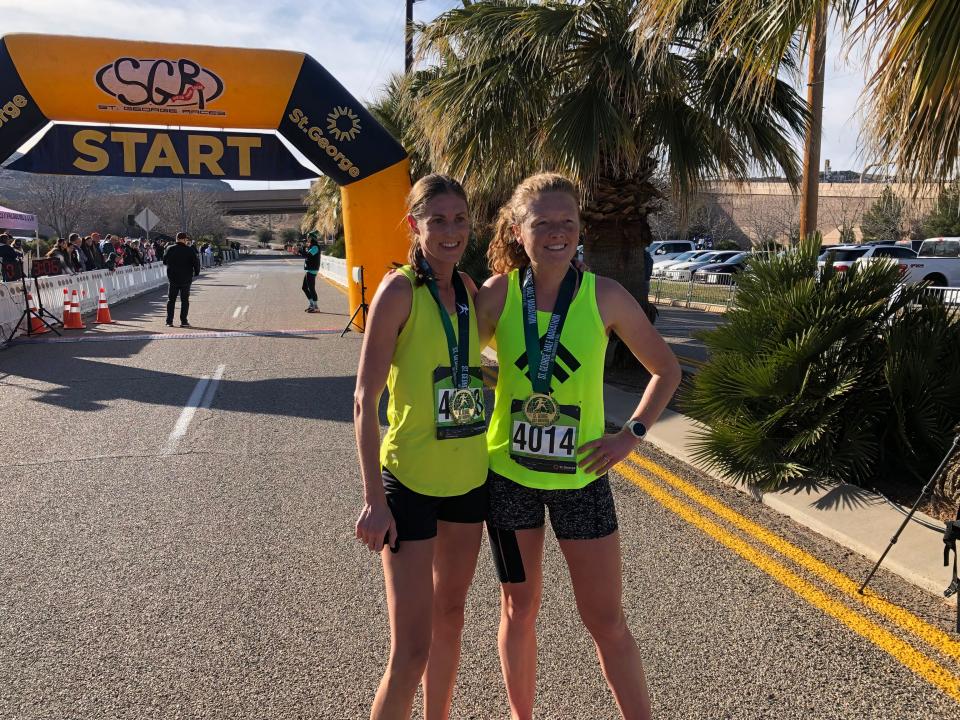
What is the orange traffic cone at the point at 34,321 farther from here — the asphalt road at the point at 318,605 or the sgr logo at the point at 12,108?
the asphalt road at the point at 318,605

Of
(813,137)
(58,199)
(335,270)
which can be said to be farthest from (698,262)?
(58,199)

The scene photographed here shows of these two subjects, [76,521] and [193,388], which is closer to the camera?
[76,521]

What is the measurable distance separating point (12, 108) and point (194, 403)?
6.43m

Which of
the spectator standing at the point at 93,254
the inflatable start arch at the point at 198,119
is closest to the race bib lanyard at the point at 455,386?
the inflatable start arch at the point at 198,119

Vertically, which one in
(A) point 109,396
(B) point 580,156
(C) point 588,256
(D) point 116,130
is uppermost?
(D) point 116,130

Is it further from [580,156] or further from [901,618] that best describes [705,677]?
[580,156]

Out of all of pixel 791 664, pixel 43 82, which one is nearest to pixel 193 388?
pixel 43 82

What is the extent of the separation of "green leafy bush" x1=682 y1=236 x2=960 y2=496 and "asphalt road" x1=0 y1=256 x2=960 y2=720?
1.37ft

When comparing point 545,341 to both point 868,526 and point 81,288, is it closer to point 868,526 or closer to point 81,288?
point 868,526

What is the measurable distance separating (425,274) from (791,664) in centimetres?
200

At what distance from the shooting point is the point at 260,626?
3250 millimetres

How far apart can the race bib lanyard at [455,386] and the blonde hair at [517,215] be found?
313mm

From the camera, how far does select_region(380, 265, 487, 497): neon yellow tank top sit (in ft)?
7.34

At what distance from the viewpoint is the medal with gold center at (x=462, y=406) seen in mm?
2256
